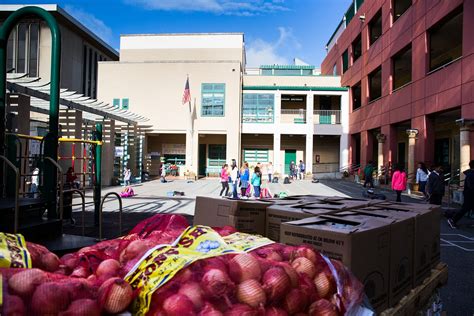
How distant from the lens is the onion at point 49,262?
2.08 m

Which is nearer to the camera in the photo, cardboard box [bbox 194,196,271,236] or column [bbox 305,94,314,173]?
cardboard box [bbox 194,196,271,236]

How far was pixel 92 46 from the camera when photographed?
45.9 metres

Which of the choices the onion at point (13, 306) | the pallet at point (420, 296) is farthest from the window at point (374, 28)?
the onion at point (13, 306)

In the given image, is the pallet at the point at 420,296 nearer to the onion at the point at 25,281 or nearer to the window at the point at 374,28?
the onion at the point at 25,281

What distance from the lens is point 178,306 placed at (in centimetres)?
158

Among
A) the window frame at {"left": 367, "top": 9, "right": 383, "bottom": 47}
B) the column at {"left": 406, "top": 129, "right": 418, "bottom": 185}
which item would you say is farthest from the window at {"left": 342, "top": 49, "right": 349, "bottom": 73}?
the column at {"left": 406, "top": 129, "right": 418, "bottom": 185}

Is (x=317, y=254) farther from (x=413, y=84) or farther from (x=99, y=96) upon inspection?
(x=99, y=96)

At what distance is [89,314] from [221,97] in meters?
31.1

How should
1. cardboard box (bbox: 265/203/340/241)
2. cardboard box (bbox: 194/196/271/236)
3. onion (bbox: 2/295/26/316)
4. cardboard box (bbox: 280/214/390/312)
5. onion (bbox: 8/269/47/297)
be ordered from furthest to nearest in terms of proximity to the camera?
cardboard box (bbox: 194/196/271/236) → cardboard box (bbox: 265/203/340/241) → cardboard box (bbox: 280/214/390/312) → onion (bbox: 8/269/47/297) → onion (bbox: 2/295/26/316)

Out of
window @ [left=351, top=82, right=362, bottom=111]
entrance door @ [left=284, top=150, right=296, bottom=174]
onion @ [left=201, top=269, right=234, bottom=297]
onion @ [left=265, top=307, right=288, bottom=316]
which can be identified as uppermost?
window @ [left=351, top=82, right=362, bottom=111]

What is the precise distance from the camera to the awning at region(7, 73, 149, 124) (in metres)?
Answer: 12.5

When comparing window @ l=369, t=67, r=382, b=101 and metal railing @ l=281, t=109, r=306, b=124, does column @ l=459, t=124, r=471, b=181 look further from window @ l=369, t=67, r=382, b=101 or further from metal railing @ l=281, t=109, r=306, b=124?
metal railing @ l=281, t=109, r=306, b=124

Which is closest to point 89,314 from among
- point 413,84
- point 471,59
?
point 471,59

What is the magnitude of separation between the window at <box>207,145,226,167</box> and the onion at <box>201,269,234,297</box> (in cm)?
3500
